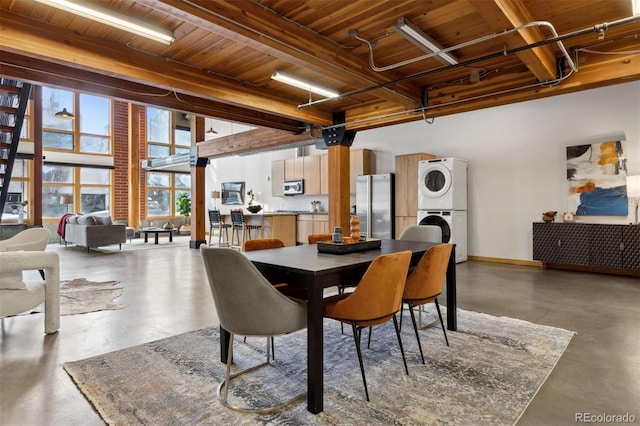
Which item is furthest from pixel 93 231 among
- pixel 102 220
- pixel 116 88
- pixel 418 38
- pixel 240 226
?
pixel 418 38

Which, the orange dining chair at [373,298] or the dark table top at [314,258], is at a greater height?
the dark table top at [314,258]

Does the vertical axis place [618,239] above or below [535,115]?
below

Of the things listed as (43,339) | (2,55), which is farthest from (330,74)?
Result: (43,339)

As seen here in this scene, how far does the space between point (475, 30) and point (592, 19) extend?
36.6 inches

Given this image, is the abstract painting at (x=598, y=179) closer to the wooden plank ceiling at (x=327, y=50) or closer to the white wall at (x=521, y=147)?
the white wall at (x=521, y=147)

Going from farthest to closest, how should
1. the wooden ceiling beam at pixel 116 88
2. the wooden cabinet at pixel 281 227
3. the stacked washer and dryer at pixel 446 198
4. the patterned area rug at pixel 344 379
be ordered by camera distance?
the wooden cabinet at pixel 281 227, the stacked washer and dryer at pixel 446 198, the wooden ceiling beam at pixel 116 88, the patterned area rug at pixel 344 379

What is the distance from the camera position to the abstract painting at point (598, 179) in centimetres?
550

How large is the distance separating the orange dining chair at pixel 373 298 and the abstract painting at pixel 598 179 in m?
5.12

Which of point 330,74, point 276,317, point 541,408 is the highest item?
point 330,74

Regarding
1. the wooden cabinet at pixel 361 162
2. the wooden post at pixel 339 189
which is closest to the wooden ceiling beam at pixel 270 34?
the wooden post at pixel 339 189

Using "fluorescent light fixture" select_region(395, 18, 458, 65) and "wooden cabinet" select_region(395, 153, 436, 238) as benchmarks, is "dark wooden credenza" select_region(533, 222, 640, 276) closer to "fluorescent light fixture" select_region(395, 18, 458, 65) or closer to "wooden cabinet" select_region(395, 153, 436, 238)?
"wooden cabinet" select_region(395, 153, 436, 238)

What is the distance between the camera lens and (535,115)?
6.34 meters

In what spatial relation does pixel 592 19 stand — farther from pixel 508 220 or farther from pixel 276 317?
pixel 508 220

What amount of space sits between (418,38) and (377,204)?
4849mm
